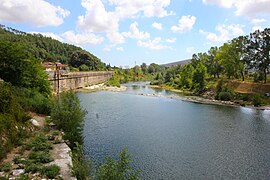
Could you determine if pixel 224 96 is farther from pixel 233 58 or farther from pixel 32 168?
pixel 32 168

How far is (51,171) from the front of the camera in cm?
1262

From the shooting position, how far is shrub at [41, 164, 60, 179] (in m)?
12.5

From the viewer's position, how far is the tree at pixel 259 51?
53312 millimetres

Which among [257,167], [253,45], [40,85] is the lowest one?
[257,167]

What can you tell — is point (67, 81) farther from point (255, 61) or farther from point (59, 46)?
point (59, 46)

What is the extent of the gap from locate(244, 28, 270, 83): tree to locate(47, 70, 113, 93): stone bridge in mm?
40237

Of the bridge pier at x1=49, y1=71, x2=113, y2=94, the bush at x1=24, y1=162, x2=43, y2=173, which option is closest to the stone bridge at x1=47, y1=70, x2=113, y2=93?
the bridge pier at x1=49, y1=71, x2=113, y2=94

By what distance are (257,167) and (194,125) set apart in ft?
41.4

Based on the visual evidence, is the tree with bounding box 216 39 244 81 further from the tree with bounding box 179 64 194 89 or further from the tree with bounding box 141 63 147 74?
the tree with bounding box 141 63 147 74

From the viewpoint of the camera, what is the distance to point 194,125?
31.0m

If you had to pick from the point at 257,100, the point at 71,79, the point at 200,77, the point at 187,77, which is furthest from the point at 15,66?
the point at 187,77

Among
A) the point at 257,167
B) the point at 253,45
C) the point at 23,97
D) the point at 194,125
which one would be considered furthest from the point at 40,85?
the point at 253,45

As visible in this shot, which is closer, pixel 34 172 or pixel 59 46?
pixel 34 172

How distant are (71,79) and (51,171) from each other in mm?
59824
